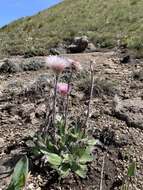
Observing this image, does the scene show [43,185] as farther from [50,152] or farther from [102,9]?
[102,9]

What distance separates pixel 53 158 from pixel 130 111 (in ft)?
6.03

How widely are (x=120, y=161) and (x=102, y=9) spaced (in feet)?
61.0

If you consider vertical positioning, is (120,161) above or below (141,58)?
below

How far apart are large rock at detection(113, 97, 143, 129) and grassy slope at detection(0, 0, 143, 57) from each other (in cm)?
464

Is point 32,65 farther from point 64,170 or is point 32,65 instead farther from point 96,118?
point 64,170

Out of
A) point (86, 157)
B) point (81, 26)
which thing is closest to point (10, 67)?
point (86, 157)

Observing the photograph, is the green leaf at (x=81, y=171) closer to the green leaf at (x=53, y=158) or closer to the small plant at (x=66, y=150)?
the small plant at (x=66, y=150)

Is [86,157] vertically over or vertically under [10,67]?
under

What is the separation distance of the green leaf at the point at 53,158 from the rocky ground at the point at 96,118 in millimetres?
239

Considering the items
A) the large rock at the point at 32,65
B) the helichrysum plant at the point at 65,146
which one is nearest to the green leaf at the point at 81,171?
the helichrysum plant at the point at 65,146

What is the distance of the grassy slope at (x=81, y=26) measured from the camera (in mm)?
14867

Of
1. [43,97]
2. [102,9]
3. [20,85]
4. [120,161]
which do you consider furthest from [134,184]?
[102,9]

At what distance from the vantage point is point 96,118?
23.4 feet

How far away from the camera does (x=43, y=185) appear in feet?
19.1
